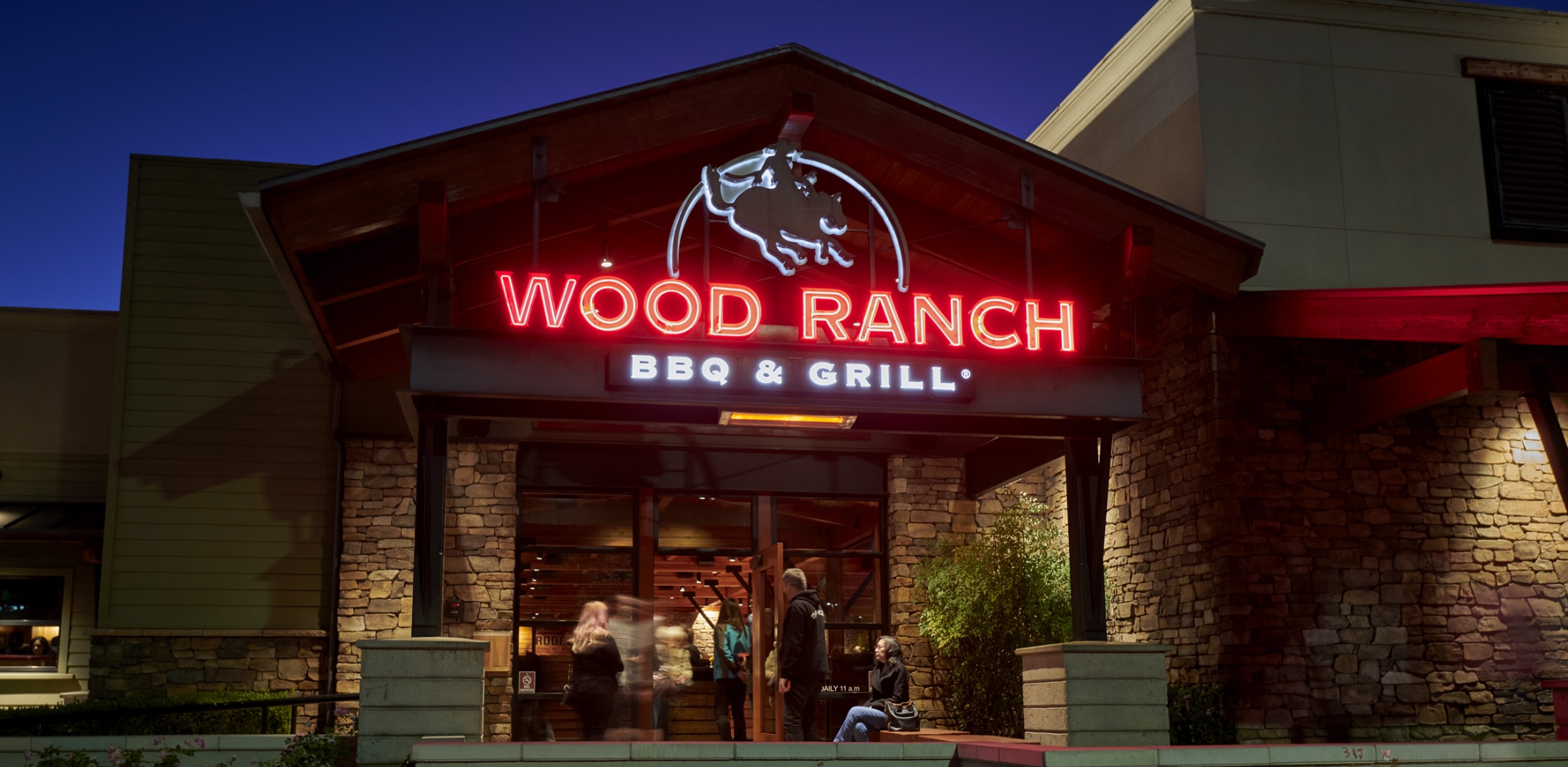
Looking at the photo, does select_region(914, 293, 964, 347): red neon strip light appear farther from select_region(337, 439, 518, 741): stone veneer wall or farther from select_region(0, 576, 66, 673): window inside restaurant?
select_region(0, 576, 66, 673): window inside restaurant

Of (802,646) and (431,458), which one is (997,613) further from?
(431,458)

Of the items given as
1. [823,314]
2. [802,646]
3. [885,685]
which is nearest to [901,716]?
[885,685]

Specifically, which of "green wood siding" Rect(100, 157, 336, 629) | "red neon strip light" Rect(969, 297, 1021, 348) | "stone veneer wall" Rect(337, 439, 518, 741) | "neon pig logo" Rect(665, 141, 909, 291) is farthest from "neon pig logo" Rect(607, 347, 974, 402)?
"green wood siding" Rect(100, 157, 336, 629)

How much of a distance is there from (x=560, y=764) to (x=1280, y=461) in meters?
6.79

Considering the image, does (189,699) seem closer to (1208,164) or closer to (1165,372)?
(1165,372)

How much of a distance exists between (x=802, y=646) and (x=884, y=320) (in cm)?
265

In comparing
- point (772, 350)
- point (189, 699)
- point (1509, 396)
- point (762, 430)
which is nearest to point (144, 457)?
point (189, 699)

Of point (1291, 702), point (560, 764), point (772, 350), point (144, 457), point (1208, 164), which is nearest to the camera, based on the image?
point (560, 764)

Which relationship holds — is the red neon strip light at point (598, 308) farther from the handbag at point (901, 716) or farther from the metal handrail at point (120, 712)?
the handbag at point (901, 716)

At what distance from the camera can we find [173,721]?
1150cm

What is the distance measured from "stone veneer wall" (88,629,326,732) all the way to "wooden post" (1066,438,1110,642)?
8056 millimetres

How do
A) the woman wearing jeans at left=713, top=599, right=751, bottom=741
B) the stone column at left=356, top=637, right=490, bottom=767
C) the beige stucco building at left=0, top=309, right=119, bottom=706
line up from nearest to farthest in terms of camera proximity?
the stone column at left=356, top=637, right=490, bottom=767 → the woman wearing jeans at left=713, top=599, right=751, bottom=741 → the beige stucco building at left=0, top=309, right=119, bottom=706

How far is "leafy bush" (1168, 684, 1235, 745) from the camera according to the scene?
10.4 metres

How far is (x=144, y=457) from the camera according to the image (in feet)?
44.4
